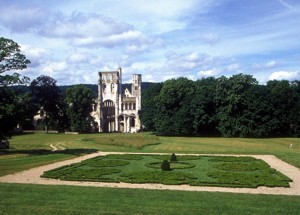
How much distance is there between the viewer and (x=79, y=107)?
8100cm

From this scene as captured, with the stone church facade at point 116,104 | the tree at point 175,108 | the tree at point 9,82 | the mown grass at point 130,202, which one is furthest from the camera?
the stone church facade at point 116,104

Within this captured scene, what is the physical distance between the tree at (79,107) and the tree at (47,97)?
312 centimetres

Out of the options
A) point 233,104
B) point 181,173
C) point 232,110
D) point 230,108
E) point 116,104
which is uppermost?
point 116,104

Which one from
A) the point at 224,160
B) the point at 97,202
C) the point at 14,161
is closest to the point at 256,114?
the point at 224,160

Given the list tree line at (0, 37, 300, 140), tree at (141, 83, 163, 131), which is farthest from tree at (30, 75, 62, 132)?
tree at (141, 83, 163, 131)

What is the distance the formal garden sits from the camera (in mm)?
21750

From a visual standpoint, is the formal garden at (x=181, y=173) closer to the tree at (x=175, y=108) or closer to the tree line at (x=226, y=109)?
the tree line at (x=226, y=109)

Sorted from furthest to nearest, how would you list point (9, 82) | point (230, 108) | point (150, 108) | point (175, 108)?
point (150, 108) → point (175, 108) → point (230, 108) → point (9, 82)

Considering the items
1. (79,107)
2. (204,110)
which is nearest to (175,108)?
(204,110)

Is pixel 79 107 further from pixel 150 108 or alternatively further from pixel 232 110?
pixel 232 110

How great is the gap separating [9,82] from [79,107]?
4697cm

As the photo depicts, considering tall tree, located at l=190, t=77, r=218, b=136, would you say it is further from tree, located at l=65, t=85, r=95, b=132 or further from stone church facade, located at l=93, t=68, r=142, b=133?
stone church facade, located at l=93, t=68, r=142, b=133

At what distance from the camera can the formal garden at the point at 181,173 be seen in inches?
856

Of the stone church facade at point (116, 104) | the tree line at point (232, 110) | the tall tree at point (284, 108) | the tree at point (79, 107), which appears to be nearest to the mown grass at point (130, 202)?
the tree line at point (232, 110)
